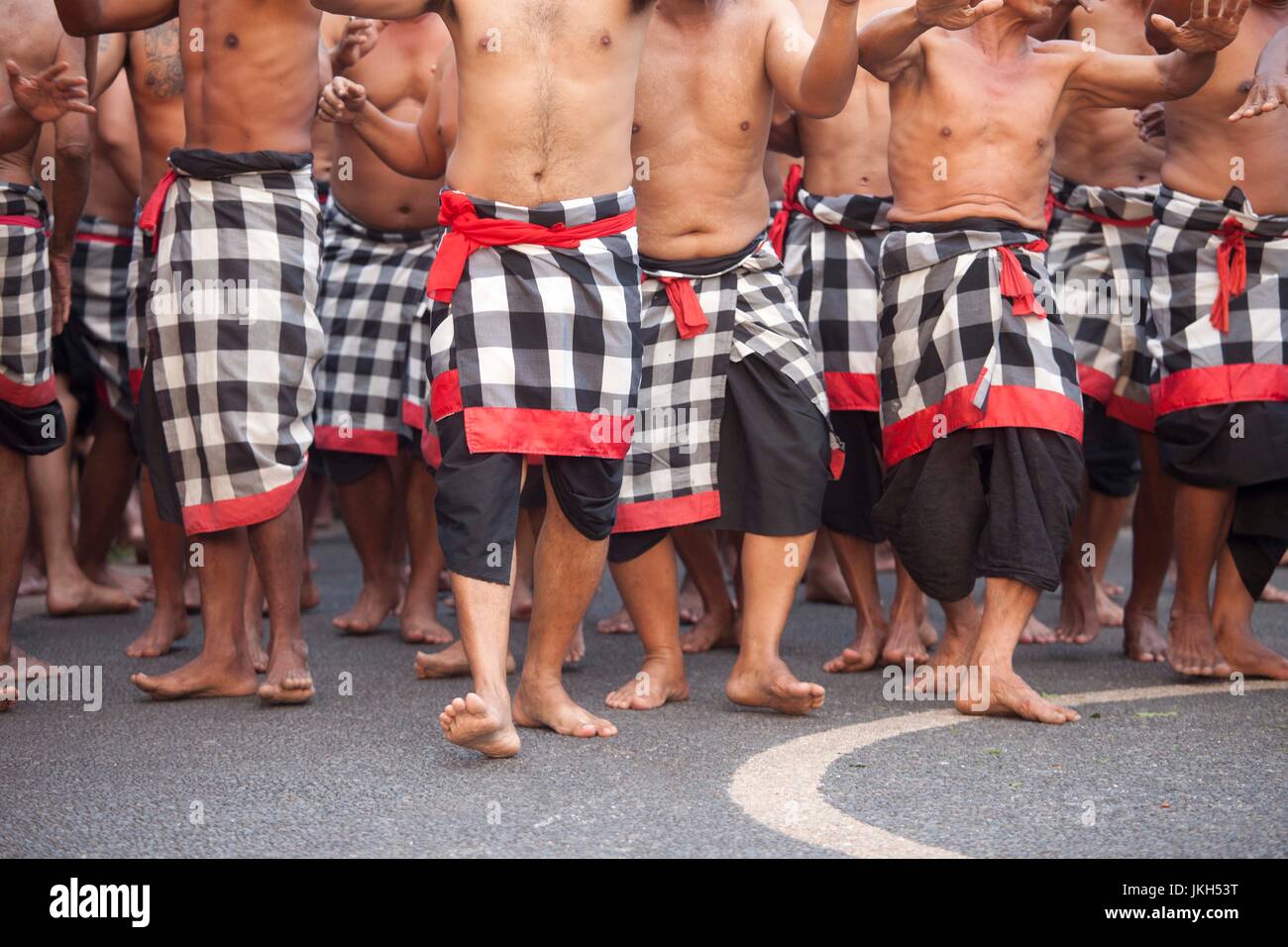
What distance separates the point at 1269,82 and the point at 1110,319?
1043mm

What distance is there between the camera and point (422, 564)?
5.39 metres

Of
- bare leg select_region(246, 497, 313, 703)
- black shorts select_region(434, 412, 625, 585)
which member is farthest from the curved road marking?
bare leg select_region(246, 497, 313, 703)

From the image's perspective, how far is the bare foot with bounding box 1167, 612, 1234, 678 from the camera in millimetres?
4523

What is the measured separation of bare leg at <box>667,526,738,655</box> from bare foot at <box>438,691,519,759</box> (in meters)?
1.68

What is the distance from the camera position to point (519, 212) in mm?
3727

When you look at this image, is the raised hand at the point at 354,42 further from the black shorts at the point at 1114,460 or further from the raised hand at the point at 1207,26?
the black shorts at the point at 1114,460

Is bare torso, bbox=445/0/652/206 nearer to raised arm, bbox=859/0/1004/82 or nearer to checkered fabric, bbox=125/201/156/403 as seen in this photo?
raised arm, bbox=859/0/1004/82

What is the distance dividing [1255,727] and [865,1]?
2.67 meters

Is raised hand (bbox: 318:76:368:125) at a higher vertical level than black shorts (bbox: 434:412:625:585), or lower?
higher

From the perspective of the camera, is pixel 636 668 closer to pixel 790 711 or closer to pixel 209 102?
pixel 790 711

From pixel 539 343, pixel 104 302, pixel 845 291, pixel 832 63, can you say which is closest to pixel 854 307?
pixel 845 291
